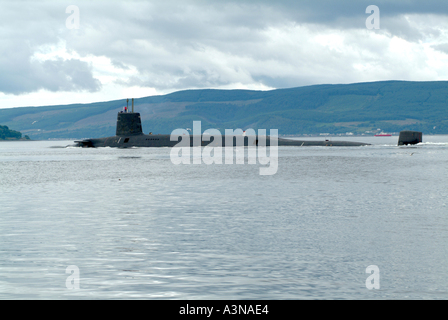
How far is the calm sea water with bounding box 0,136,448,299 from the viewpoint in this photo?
950 centimetres

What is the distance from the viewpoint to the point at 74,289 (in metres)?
9.46

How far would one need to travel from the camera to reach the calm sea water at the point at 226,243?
950 cm

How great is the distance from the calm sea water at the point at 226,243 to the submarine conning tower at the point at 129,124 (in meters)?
46.4

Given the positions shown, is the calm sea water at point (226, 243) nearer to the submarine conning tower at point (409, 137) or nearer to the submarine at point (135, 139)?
the submarine at point (135, 139)

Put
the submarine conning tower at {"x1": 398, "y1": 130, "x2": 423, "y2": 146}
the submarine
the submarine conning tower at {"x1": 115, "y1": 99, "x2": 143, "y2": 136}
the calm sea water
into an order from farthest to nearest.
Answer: the submarine conning tower at {"x1": 398, "y1": 130, "x2": 423, "y2": 146}
the submarine
the submarine conning tower at {"x1": 115, "y1": 99, "x2": 143, "y2": 136}
the calm sea water

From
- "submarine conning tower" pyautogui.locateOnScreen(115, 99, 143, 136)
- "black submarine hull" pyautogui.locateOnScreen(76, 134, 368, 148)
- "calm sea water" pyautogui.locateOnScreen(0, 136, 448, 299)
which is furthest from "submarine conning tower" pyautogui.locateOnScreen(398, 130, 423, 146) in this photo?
"calm sea water" pyautogui.locateOnScreen(0, 136, 448, 299)

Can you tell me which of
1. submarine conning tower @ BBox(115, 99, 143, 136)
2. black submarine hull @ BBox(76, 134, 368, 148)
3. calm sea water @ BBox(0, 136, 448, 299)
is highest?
submarine conning tower @ BBox(115, 99, 143, 136)

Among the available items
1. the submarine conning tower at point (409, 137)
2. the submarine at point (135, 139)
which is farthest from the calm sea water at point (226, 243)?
the submarine conning tower at point (409, 137)

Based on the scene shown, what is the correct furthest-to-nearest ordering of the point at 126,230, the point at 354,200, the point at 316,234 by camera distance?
1. the point at 354,200
2. the point at 126,230
3. the point at 316,234

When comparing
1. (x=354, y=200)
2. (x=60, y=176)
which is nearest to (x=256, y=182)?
(x=354, y=200)

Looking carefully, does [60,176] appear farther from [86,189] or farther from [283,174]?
A: [283,174]

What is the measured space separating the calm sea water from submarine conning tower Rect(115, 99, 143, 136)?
4644 centimetres

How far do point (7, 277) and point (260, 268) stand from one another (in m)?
4.98

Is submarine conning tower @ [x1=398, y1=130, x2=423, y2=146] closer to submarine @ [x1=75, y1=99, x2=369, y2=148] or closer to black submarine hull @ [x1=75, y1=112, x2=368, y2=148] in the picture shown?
black submarine hull @ [x1=75, y1=112, x2=368, y2=148]
